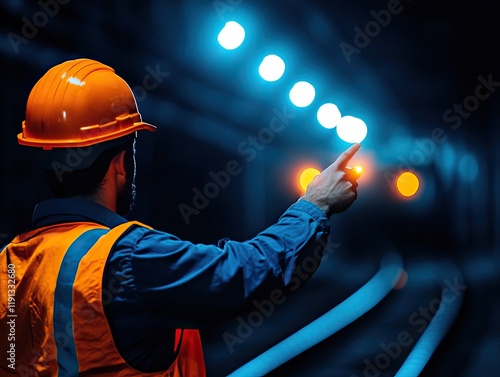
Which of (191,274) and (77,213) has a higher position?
(191,274)

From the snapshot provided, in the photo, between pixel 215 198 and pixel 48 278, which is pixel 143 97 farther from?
pixel 48 278

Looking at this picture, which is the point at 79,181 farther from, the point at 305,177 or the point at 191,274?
the point at 305,177

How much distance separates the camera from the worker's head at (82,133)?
2084 mm

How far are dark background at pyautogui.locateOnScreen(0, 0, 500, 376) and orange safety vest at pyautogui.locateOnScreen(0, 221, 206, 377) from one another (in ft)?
11.8

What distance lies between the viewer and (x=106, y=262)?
1.81 m

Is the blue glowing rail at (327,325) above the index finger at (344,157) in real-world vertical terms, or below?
below

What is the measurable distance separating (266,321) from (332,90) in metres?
4.06

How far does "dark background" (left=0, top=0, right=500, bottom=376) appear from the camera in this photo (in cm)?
650

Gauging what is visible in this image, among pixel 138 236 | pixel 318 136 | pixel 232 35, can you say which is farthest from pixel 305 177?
pixel 138 236

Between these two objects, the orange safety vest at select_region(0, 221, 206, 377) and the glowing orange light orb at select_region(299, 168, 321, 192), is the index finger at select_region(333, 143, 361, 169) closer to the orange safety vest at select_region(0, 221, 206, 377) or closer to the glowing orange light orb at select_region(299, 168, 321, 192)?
the orange safety vest at select_region(0, 221, 206, 377)

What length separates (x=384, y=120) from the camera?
14.1 meters

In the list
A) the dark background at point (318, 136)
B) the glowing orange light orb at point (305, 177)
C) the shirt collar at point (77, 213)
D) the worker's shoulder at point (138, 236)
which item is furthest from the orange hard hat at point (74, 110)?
the glowing orange light orb at point (305, 177)

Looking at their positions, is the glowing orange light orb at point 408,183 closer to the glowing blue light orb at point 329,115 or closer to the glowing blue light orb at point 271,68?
the glowing blue light orb at point 329,115

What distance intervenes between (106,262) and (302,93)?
350 inches
